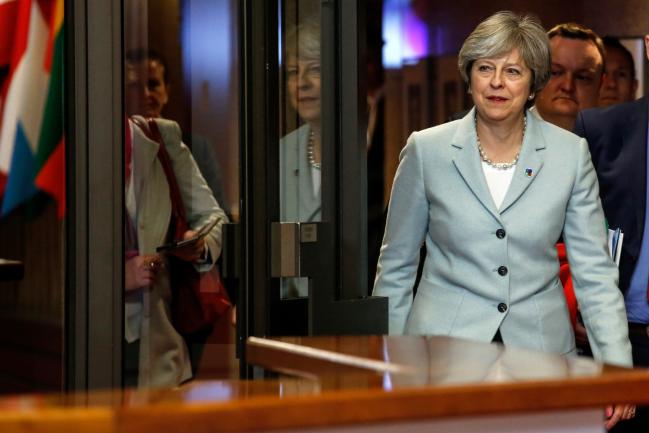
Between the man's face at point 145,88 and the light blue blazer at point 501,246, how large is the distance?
2.00ft

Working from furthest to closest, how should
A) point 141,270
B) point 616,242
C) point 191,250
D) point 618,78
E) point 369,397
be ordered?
1. point 618,78
2. point 616,242
3. point 191,250
4. point 141,270
5. point 369,397

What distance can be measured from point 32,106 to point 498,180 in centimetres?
108

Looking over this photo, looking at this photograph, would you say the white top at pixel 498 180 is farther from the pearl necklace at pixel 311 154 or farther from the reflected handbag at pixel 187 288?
the reflected handbag at pixel 187 288

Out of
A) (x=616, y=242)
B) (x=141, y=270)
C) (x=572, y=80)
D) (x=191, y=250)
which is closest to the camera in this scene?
(x=141, y=270)

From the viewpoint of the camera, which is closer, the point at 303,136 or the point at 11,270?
the point at 11,270

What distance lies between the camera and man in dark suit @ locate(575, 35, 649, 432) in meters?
3.20

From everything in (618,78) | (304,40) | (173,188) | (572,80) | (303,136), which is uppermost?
(618,78)

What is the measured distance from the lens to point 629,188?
3.21 metres

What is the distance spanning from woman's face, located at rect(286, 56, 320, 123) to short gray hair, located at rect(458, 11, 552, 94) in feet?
1.31

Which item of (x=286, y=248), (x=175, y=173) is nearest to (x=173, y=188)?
(x=175, y=173)

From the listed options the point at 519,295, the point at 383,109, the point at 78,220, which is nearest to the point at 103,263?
the point at 78,220

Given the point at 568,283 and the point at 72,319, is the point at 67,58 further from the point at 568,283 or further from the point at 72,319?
the point at 568,283

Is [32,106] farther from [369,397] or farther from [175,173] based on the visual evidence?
[369,397]

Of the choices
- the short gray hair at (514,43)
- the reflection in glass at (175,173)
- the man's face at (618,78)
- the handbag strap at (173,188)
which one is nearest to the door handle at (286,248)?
the reflection in glass at (175,173)
